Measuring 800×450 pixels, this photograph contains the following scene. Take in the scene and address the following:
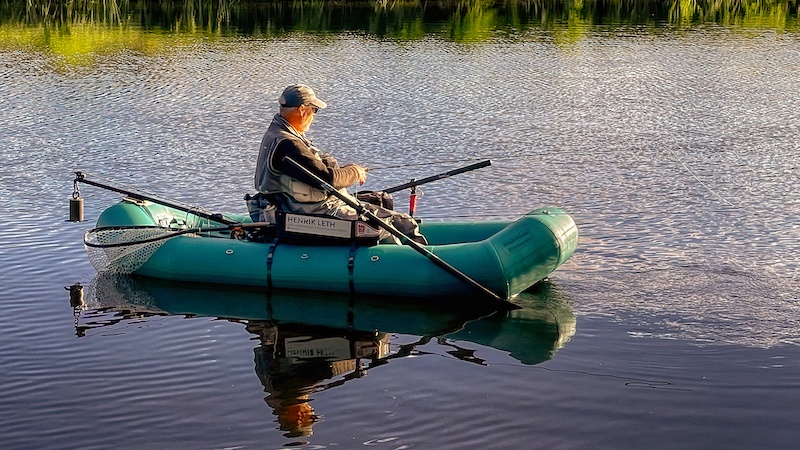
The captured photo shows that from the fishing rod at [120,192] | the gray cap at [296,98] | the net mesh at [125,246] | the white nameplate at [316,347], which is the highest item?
the gray cap at [296,98]

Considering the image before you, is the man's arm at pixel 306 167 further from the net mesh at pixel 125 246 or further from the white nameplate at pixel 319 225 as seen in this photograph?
the net mesh at pixel 125 246

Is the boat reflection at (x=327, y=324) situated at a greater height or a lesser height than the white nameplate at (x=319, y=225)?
lesser

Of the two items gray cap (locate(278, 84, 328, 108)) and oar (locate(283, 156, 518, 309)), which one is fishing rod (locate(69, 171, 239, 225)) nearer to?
oar (locate(283, 156, 518, 309))

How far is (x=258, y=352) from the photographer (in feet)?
24.4

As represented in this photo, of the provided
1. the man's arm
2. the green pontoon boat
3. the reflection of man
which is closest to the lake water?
the reflection of man

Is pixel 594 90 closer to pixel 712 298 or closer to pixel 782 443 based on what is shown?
pixel 712 298

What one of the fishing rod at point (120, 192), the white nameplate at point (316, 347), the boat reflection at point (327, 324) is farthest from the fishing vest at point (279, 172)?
the white nameplate at point (316, 347)

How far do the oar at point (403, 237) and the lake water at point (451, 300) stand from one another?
18cm

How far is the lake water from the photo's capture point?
6242mm

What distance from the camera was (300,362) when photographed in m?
7.26

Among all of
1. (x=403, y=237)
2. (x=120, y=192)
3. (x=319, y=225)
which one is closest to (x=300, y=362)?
(x=403, y=237)

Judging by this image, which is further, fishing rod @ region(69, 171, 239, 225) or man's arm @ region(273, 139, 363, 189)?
fishing rod @ region(69, 171, 239, 225)

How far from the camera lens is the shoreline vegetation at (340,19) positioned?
77.4 ft

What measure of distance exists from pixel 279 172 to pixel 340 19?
1856 centimetres
